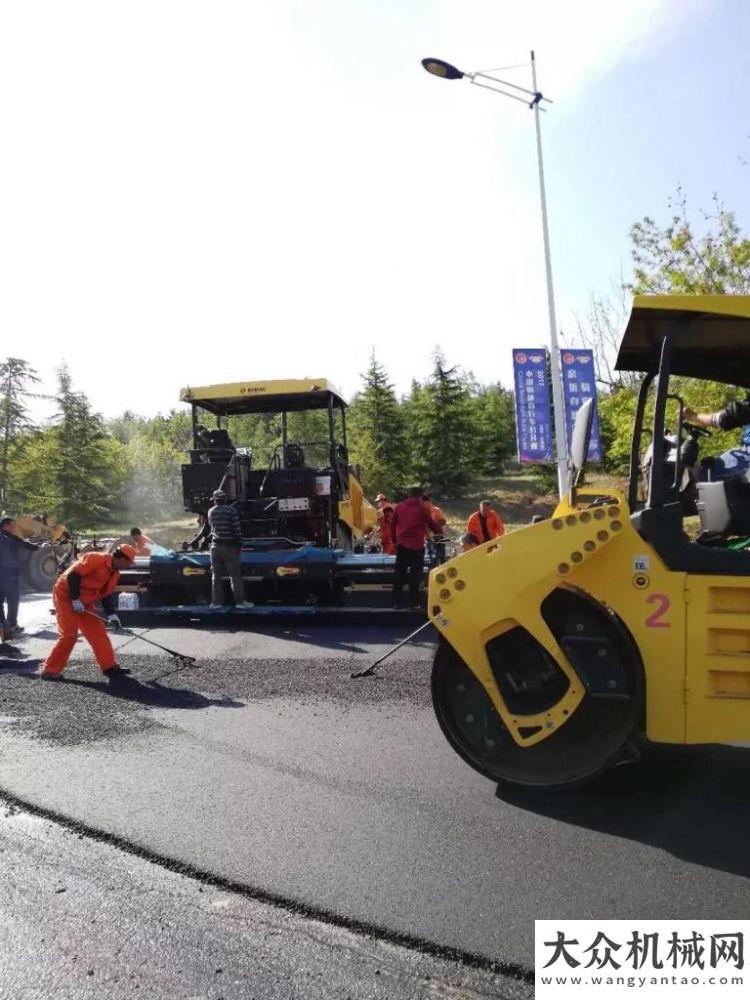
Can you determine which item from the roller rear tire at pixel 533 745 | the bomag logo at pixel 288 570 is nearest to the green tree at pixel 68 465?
the bomag logo at pixel 288 570

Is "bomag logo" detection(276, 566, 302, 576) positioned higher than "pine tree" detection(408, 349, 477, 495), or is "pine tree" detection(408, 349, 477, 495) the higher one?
"pine tree" detection(408, 349, 477, 495)

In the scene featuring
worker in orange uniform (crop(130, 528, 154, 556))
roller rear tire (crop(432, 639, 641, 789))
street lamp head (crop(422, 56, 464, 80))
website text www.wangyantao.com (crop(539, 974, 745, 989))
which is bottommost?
website text www.wangyantao.com (crop(539, 974, 745, 989))

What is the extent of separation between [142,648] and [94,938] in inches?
214

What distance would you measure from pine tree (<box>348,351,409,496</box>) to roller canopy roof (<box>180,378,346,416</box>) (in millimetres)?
21049

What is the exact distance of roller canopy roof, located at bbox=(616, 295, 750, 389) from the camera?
3.40 metres

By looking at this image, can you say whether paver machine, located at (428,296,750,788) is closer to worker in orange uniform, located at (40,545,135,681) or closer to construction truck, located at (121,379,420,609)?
worker in orange uniform, located at (40,545,135,681)

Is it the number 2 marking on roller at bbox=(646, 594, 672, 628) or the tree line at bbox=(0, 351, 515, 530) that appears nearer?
the number 2 marking on roller at bbox=(646, 594, 672, 628)

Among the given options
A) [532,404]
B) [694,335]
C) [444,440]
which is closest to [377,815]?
[694,335]

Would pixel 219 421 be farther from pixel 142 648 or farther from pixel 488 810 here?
pixel 488 810

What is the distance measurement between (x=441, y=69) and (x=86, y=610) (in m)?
10.8

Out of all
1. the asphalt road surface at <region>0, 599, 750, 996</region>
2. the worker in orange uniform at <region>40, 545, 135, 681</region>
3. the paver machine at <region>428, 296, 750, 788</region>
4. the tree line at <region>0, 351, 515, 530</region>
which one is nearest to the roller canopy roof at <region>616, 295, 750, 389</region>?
the paver machine at <region>428, 296, 750, 788</region>

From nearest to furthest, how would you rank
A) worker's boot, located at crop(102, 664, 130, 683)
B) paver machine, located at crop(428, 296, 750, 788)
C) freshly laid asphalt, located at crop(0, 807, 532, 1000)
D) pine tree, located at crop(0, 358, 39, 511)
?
1. freshly laid asphalt, located at crop(0, 807, 532, 1000)
2. paver machine, located at crop(428, 296, 750, 788)
3. worker's boot, located at crop(102, 664, 130, 683)
4. pine tree, located at crop(0, 358, 39, 511)

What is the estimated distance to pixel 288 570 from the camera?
9227 millimetres

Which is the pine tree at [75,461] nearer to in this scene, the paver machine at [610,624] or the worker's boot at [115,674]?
the worker's boot at [115,674]
